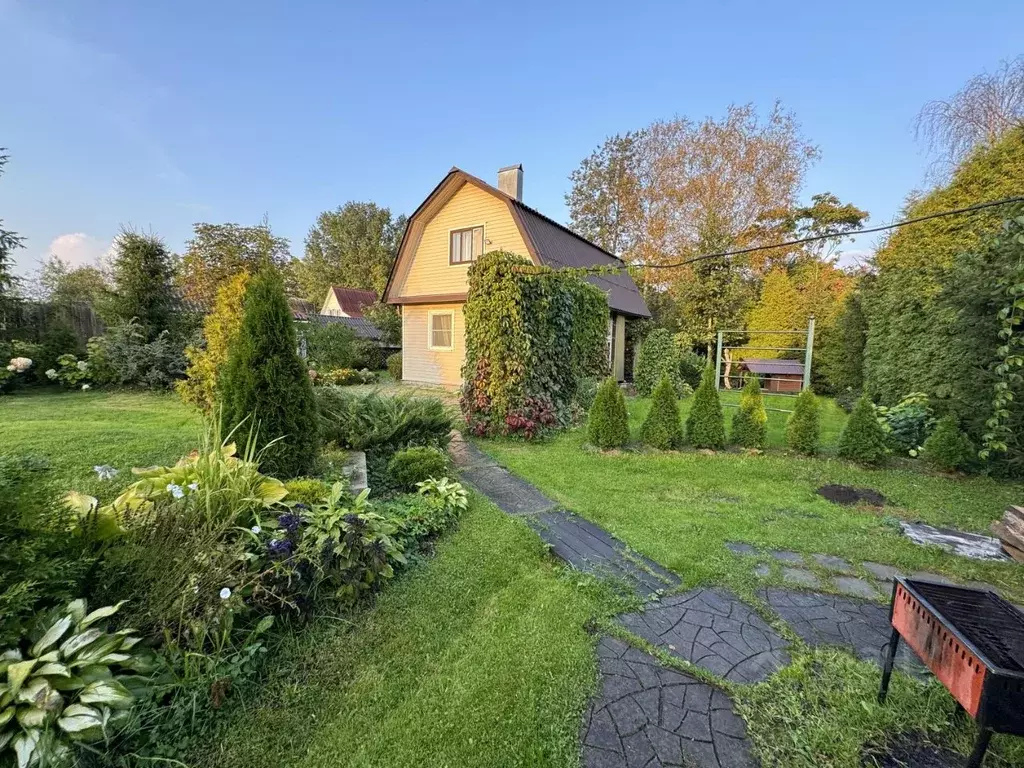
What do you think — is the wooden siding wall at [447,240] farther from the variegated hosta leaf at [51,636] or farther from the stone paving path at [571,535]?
the variegated hosta leaf at [51,636]

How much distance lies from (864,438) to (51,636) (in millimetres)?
6793

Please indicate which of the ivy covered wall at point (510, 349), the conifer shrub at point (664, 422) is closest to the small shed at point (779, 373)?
the conifer shrub at point (664, 422)

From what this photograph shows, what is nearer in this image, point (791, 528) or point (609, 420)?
point (791, 528)

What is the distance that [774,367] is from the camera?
13820 millimetres

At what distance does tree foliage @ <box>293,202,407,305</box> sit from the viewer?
3159 cm

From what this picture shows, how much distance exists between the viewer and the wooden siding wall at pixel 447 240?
1073 centimetres

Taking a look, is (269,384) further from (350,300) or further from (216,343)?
(350,300)

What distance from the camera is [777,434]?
6801 millimetres

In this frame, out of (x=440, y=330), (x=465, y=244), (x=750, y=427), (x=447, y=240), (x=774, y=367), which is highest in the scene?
(x=447, y=240)

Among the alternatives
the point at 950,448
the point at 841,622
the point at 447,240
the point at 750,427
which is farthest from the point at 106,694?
the point at 447,240

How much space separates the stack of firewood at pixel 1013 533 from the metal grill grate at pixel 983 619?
6.80 ft

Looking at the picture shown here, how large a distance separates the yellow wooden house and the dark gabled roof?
35 mm

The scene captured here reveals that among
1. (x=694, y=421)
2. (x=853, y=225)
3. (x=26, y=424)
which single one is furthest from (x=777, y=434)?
(x=853, y=225)

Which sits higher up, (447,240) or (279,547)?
(447,240)
